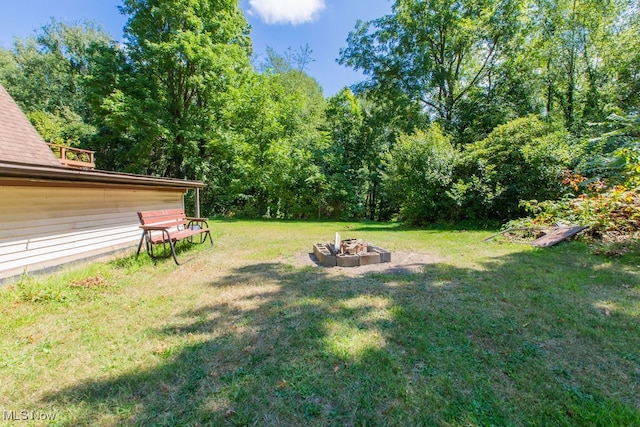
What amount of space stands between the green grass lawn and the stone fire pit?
650 mm

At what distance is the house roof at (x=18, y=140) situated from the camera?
6.78 metres

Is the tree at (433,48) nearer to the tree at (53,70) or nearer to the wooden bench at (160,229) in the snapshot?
the wooden bench at (160,229)

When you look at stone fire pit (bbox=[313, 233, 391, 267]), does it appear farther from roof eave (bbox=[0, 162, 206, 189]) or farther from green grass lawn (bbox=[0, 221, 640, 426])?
roof eave (bbox=[0, 162, 206, 189])

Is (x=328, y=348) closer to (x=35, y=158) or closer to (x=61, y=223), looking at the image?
(x=61, y=223)

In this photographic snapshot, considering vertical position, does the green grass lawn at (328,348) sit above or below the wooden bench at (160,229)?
below

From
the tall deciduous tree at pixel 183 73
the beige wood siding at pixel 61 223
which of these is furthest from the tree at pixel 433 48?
the beige wood siding at pixel 61 223

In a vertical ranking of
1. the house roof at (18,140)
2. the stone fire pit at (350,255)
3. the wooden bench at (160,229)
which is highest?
the house roof at (18,140)

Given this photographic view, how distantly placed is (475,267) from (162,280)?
501 centimetres

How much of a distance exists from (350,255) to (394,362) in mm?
2976

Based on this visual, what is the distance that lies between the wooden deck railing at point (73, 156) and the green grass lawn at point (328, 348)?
24.5 ft

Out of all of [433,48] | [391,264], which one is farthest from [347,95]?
[391,264]

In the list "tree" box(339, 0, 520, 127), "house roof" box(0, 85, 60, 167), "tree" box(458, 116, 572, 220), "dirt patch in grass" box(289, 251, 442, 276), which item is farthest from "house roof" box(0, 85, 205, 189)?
"tree" box(339, 0, 520, 127)

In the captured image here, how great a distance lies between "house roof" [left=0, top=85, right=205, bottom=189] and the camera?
456cm

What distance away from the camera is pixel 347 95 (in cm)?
1772
